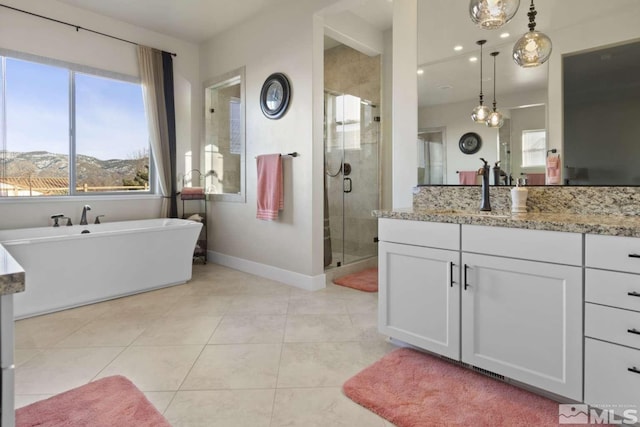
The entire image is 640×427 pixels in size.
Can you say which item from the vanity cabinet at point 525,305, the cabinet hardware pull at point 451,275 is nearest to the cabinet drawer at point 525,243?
the vanity cabinet at point 525,305

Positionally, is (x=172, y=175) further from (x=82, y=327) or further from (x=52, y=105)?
(x=82, y=327)

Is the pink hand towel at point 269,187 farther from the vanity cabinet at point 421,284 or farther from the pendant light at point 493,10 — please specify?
the pendant light at point 493,10

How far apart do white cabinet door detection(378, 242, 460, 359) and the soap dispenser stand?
54cm

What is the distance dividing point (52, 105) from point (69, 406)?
3.43 meters

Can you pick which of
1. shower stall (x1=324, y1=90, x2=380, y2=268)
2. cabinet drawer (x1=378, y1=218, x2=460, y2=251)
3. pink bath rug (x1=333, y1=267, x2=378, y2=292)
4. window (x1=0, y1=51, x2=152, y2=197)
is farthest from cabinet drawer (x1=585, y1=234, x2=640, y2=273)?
window (x1=0, y1=51, x2=152, y2=197)

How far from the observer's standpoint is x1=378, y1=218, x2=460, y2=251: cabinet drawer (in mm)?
1893

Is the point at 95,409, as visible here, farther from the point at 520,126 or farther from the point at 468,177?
the point at 520,126

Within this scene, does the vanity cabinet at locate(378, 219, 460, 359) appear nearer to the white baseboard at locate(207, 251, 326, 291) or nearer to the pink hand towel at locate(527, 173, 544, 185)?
the pink hand towel at locate(527, 173, 544, 185)

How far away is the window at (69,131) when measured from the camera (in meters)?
Answer: 3.55

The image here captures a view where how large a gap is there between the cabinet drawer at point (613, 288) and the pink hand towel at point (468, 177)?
1.02 m

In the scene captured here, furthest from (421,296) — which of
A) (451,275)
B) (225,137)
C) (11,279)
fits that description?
(225,137)

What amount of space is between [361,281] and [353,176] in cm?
138

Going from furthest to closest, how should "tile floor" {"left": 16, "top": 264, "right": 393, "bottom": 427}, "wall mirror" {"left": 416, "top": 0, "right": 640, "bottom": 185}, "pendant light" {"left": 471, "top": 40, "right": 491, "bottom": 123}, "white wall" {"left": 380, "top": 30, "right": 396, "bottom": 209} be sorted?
"white wall" {"left": 380, "top": 30, "right": 396, "bottom": 209}, "pendant light" {"left": 471, "top": 40, "right": 491, "bottom": 123}, "wall mirror" {"left": 416, "top": 0, "right": 640, "bottom": 185}, "tile floor" {"left": 16, "top": 264, "right": 393, "bottom": 427}

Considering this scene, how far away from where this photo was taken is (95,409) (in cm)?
166
